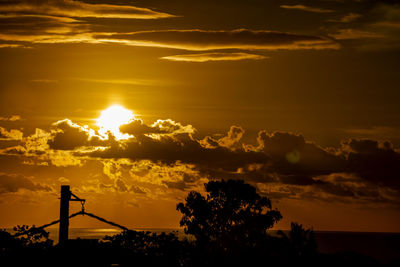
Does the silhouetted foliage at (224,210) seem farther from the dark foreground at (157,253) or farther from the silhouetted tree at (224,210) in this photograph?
the dark foreground at (157,253)

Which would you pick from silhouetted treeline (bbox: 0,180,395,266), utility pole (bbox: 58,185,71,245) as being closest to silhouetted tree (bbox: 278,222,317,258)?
silhouetted treeline (bbox: 0,180,395,266)

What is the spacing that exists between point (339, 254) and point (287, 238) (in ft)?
15.1

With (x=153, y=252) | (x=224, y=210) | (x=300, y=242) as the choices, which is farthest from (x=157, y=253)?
(x=224, y=210)

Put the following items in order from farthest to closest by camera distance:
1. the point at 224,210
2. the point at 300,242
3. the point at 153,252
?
the point at 224,210, the point at 153,252, the point at 300,242

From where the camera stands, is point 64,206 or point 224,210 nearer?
point 64,206

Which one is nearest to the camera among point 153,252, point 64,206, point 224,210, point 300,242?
point 64,206

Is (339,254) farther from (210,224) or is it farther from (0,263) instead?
(210,224)

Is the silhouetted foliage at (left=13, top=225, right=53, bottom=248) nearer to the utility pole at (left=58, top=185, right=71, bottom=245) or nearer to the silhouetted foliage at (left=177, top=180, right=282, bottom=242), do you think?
the utility pole at (left=58, top=185, right=71, bottom=245)

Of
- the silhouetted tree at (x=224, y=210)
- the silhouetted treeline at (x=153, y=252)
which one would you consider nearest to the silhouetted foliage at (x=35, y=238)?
the silhouetted treeline at (x=153, y=252)

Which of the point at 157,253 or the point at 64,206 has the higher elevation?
the point at 64,206

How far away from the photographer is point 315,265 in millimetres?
43562

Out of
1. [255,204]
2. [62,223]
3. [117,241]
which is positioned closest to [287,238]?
[117,241]

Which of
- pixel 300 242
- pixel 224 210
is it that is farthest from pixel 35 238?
pixel 224 210

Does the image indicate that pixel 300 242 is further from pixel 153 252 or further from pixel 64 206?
pixel 64 206
